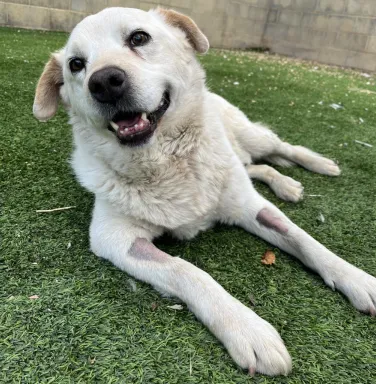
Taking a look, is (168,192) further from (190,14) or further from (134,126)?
(190,14)

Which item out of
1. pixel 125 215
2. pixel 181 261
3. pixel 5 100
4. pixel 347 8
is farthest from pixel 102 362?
pixel 347 8

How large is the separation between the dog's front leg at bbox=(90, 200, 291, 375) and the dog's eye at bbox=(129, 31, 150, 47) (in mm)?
800

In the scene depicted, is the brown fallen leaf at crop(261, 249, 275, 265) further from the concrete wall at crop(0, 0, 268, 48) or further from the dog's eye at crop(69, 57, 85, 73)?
the concrete wall at crop(0, 0, 268, 48)

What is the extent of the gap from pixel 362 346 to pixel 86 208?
1505 millimetres

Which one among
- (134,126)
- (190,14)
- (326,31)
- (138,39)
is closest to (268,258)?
(134,126)

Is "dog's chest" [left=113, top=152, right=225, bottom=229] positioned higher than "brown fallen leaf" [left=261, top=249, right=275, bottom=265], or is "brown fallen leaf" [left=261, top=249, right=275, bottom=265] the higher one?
"dog's chest" [left=113, top=152, right=225, bottom=229]

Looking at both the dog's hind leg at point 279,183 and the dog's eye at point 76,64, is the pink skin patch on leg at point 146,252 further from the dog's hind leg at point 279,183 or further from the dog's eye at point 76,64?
the dog's hind leg at point 279,183

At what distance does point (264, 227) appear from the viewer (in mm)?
1814

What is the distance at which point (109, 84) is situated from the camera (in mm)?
1472

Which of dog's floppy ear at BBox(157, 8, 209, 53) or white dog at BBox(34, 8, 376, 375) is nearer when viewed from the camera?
white dog at BBox(34, 8, 376, 375)

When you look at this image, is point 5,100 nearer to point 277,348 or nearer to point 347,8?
point 277,348

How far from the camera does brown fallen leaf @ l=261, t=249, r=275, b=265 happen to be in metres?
1.66

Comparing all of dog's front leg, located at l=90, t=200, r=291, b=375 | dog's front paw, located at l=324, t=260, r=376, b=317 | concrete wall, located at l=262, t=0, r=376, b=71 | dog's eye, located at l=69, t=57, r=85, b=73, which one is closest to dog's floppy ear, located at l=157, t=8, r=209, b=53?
dog's eye, located at l=69, t=57, r=85, b=73

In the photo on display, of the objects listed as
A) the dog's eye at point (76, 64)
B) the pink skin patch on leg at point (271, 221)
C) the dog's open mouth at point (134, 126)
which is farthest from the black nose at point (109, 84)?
the pink skin patch on leg at point (271, 221)
